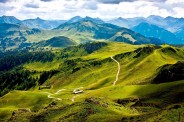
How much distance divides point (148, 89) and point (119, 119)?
61.4 meters

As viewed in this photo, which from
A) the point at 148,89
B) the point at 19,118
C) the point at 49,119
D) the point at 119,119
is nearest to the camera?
the point at 119,119

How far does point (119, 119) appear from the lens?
85.3 meters

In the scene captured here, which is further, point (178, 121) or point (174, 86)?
point (174, 86)

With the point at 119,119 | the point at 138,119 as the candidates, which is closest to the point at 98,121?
the point at 119,119

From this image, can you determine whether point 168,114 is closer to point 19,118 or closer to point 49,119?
point 49,119

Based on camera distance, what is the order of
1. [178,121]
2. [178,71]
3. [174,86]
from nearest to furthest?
1. [178,121]
2. [174,86]
3. [178,71]

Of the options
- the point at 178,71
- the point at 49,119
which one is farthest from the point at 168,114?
the point at 178,71

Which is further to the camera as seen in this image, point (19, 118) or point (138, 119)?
point (19, 118)

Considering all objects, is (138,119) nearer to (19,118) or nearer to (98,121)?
(98,121)

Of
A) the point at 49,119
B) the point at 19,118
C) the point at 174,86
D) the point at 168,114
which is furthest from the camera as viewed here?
the point at 174,86

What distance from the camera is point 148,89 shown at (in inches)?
5640

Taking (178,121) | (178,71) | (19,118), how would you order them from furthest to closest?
(178,71) < (19,118) < (178,121)

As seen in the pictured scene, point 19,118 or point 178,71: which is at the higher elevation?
point 178,71

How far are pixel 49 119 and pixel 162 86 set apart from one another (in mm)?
60120
